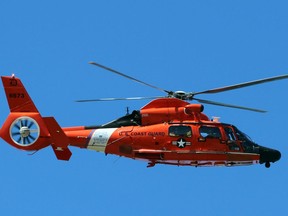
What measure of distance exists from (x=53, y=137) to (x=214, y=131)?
6.99 m

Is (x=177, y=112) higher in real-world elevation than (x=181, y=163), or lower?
higher

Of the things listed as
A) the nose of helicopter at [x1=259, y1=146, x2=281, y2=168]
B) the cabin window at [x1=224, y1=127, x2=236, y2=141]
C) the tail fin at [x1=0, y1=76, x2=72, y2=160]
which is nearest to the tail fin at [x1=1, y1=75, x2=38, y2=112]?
the tail fin at [x1=0, y1=76, x2=72, y2=160]

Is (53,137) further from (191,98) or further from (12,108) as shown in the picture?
(191,98)

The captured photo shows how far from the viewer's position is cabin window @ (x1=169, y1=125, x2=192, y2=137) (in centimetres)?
2406

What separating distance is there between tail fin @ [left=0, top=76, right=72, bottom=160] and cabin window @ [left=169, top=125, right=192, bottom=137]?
4.54 metres

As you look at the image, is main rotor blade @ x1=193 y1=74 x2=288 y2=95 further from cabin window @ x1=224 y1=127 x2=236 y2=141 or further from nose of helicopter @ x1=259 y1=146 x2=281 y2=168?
nose of helicopter @ x1=259 y1=146 x2=281 y2=168

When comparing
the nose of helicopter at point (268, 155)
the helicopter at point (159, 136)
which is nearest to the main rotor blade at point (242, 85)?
the helicopter at point (159, 136)

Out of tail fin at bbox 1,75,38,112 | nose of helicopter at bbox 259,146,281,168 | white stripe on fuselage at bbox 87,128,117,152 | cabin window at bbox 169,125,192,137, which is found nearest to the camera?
cabin window at bbox 169,125,192,137

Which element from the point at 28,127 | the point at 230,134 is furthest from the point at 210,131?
the point at 28,127

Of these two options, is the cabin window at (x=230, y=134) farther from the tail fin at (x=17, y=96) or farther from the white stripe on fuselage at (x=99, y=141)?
the tail fin at (x=17, y=96)

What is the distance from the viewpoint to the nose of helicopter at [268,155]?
971 inches

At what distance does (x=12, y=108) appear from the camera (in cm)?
2503

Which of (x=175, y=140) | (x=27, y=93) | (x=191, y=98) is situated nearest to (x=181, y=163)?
(x=175, y=140)

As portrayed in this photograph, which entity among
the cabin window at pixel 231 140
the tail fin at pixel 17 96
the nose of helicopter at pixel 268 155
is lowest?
the nose of helicopter at pixel 268 155
